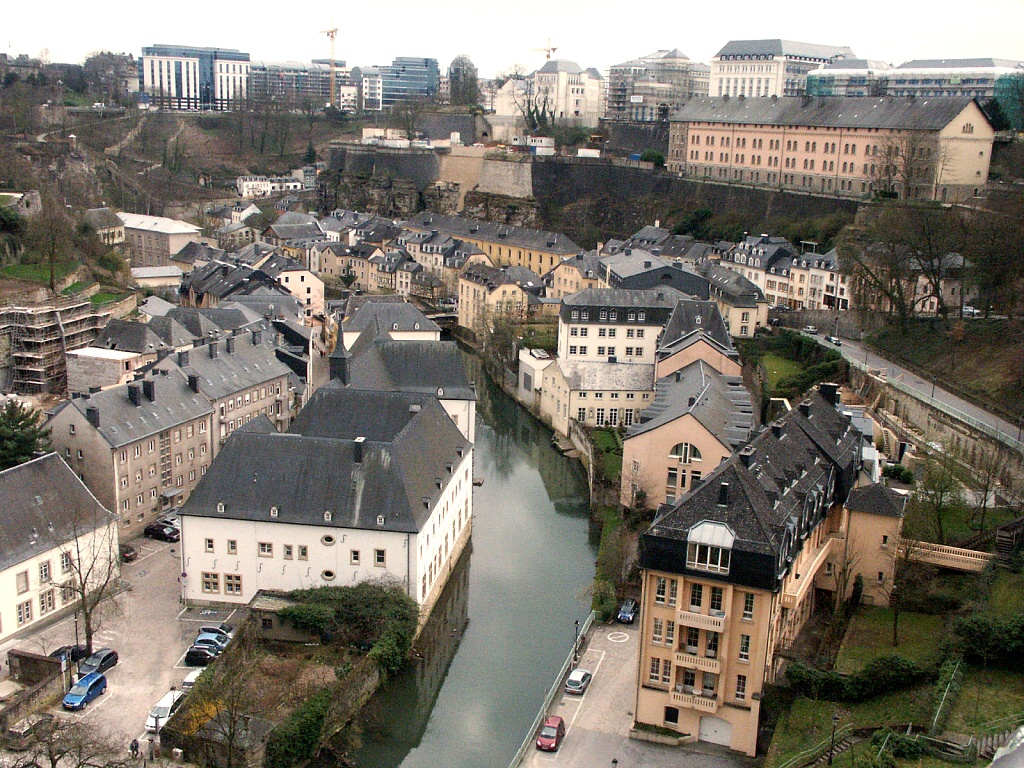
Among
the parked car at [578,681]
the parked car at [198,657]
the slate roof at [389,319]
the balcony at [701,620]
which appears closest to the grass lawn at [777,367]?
the slate roof at [389,319]

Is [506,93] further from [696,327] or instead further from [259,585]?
[259,585]

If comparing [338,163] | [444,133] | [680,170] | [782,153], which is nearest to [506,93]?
[444,133]

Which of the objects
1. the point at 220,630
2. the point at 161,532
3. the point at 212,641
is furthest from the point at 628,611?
the point at 161,532

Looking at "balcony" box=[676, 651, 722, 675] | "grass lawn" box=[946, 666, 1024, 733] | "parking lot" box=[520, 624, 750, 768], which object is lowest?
"parking lot" box=[520, 624, 750, 768]

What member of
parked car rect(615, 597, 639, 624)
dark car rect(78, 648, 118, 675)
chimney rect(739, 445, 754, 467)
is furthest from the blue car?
chimney rect(739, 445, 754, 467)

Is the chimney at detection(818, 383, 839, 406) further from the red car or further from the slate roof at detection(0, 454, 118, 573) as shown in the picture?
the slate roof at detection(0, 454, 118, 573)
